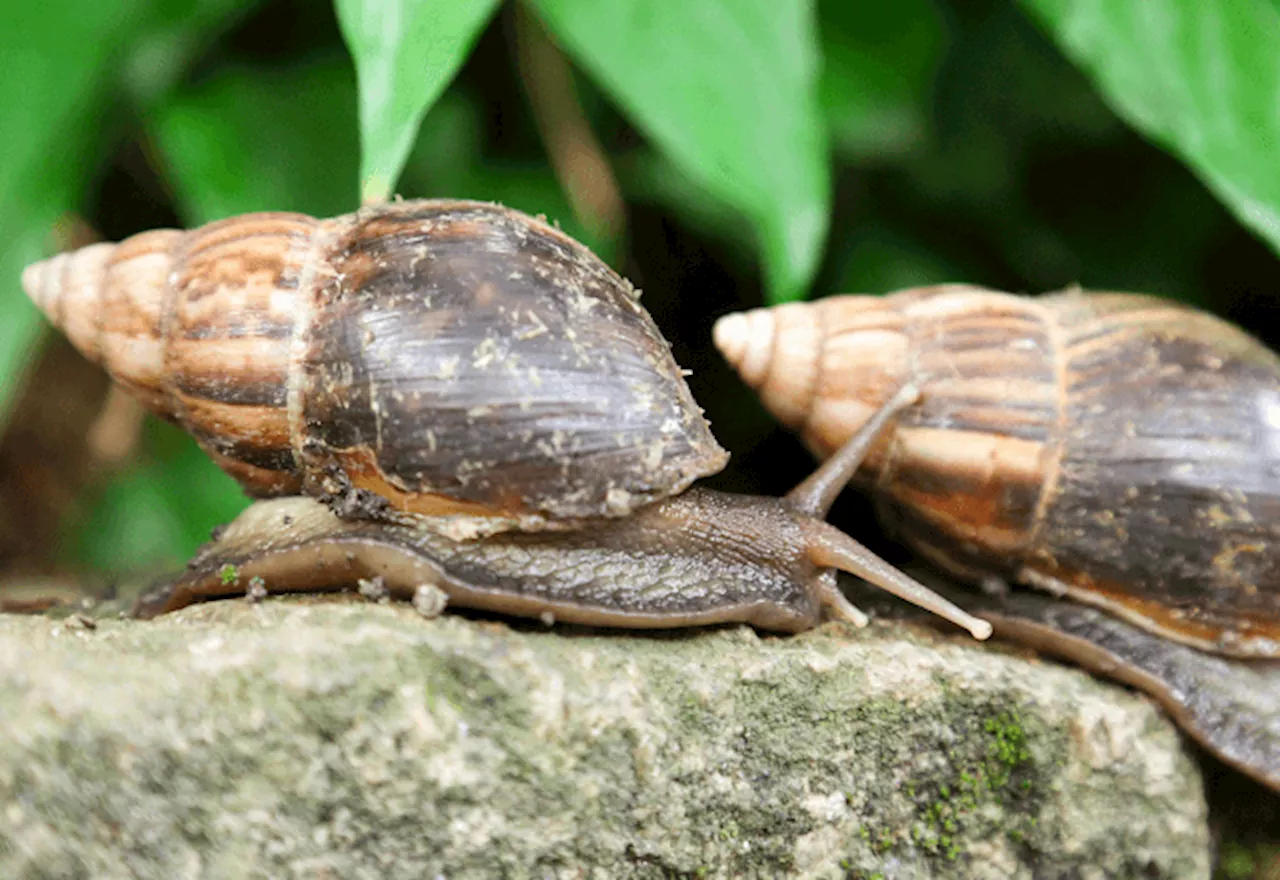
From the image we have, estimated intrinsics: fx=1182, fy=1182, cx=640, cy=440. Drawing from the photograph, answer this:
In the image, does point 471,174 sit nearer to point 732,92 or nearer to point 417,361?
point 732,92

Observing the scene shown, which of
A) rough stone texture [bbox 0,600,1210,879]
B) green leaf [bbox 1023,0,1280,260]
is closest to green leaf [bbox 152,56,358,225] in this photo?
rough stone texture [bbox 0,600,1210,879]

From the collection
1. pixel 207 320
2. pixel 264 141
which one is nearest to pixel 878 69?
pixel 264 141

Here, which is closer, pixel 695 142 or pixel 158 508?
pixel 695 142

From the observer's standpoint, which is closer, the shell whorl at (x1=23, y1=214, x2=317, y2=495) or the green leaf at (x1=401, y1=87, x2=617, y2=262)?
the shell whorl at (x1=23, y1=214, x2=317, y2=495)

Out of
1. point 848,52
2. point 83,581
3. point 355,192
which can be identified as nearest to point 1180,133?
point 848,52

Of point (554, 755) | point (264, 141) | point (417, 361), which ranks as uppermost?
point (264, 141)

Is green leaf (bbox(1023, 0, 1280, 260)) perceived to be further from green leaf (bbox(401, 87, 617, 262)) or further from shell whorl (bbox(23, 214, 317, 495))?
shell whorl (bbox(23, 214, 317, 495))
